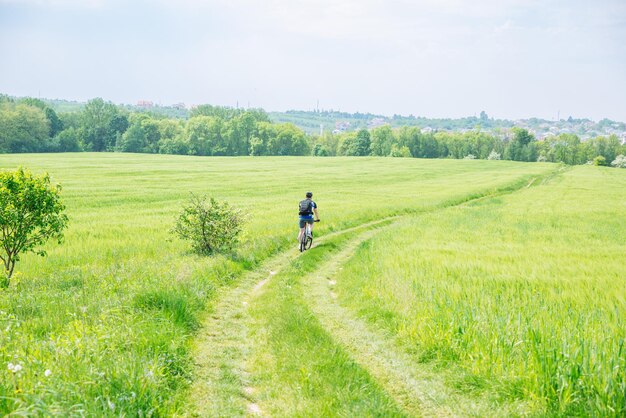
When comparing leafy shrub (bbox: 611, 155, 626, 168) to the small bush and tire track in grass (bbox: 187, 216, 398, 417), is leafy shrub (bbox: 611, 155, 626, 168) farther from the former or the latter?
tire track in grass (bbox: 187, 216, 398, 417)

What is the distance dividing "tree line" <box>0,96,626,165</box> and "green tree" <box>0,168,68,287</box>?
10955cm

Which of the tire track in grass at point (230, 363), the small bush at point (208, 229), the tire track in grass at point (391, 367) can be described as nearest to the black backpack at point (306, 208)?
the small bush at point (208, 229)

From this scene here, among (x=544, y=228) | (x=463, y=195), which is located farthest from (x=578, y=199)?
(x=544, y=228)

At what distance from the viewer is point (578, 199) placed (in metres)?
42.8

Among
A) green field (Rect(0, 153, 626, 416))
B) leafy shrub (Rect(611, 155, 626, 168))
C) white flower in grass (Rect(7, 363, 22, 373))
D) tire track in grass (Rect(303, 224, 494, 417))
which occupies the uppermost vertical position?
leafy shrub (Rect(611, 155, 626, 168))

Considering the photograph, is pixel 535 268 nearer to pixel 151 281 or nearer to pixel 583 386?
pixel 583 386

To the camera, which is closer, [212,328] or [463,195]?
[212,328]

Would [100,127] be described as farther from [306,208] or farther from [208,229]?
[208,229]

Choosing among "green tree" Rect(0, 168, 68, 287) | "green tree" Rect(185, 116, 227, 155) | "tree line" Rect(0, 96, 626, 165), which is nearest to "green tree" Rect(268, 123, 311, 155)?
"tree line" Rect(0, 96, 626, 165)

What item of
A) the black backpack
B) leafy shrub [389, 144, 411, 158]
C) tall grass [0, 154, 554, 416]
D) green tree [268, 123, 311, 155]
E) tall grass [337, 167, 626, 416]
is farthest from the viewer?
leafy shrub [389, 144, 411, 158]

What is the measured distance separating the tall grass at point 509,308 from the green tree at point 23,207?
27.8 feet

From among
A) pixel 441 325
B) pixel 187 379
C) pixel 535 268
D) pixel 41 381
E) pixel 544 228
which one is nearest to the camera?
pixel 41 381

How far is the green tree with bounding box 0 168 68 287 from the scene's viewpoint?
37.8 ft

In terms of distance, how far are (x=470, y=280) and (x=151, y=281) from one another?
8.53m
